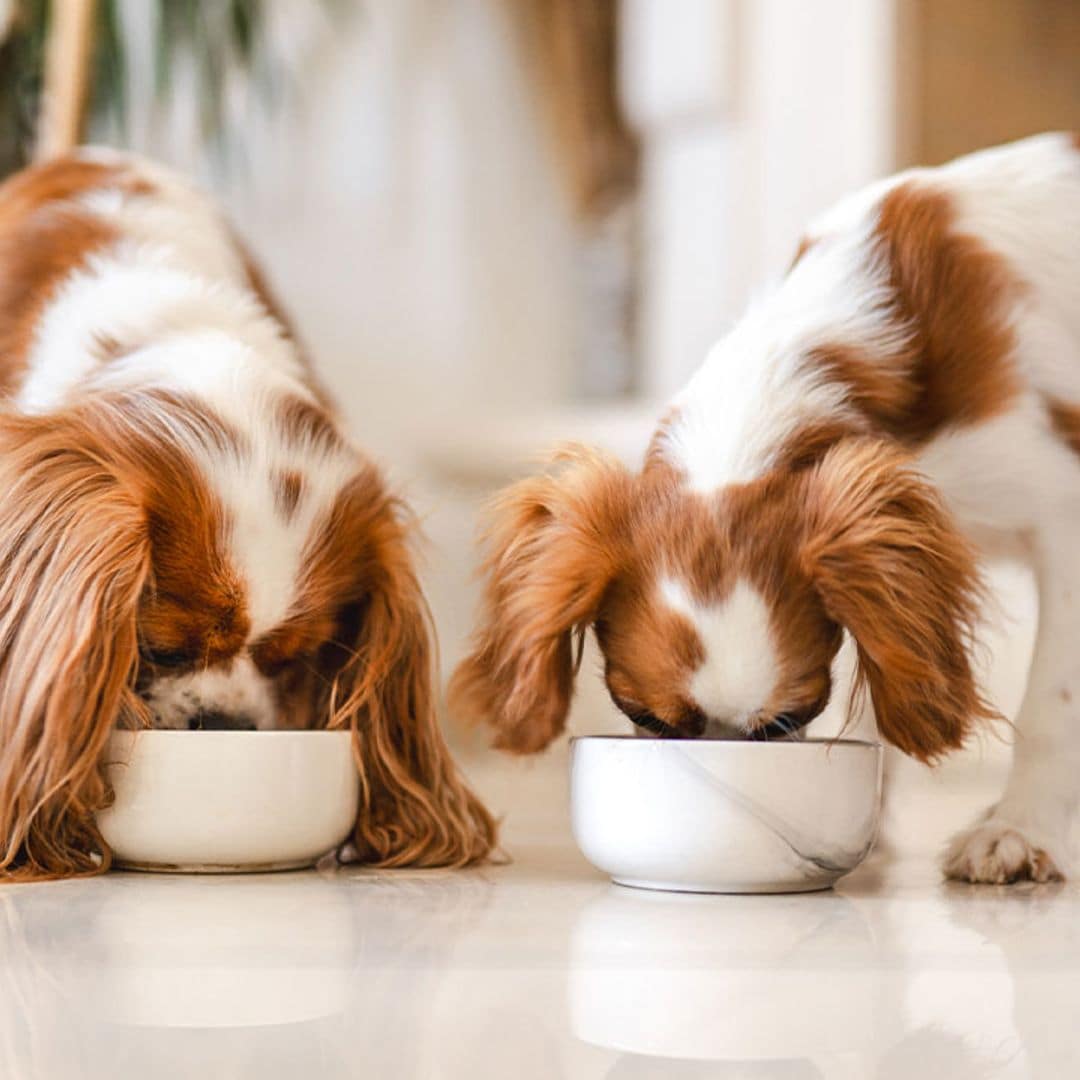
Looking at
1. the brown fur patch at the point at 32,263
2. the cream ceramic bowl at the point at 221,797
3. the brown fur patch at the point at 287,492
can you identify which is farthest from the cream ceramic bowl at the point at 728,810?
the brown fur patch at the point at 32,263

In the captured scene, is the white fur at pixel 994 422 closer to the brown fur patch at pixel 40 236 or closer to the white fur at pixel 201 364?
the white fur at pixel 201 364

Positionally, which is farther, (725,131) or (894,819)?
(725,131)

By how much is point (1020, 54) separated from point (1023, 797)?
2220 millimetres

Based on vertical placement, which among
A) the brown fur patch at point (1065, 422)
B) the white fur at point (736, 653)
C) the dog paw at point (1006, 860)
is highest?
the brown fur patch at point (1065, 422)

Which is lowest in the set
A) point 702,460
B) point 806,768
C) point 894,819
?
point 894,819

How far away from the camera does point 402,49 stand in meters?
3.75

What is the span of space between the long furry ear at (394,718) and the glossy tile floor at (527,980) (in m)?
0.15

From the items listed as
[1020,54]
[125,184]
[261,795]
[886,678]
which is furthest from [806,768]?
[1020,54]

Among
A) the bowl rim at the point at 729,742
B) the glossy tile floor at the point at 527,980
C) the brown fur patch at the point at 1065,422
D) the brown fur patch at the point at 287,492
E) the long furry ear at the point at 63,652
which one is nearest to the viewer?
the glossy tile floor at the point at 527,980

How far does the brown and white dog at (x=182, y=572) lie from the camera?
1611mm

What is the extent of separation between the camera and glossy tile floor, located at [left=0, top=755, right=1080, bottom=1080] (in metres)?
0.92

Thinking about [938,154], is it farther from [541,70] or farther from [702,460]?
[702,460]

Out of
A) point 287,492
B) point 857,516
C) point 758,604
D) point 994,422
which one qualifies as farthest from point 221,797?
point 994,422

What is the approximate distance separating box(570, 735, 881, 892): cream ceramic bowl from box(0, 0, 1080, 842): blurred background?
1605 mm
